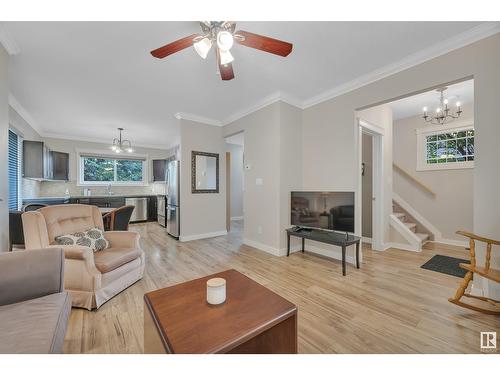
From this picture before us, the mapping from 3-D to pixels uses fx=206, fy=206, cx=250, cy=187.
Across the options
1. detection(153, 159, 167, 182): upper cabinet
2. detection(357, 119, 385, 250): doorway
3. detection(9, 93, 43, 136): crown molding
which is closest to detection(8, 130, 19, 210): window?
detection(9, 93, 43, 136): crown molding

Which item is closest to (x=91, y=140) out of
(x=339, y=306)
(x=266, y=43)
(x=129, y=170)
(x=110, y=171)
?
(x=110, y=171)

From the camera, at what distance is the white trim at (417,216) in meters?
4.21

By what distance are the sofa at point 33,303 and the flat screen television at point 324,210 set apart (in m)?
2.78

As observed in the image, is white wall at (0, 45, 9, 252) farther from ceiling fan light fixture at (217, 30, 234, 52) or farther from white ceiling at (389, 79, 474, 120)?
white ceiling at (389, 79, 474, 120)

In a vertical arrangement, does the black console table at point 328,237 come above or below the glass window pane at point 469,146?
below

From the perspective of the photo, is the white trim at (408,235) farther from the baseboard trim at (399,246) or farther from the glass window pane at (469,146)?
the glass window pane at (469,146)

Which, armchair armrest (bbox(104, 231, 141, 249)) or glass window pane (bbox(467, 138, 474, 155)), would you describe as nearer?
armchair armrest (bbox(104, 231, 141, 249))

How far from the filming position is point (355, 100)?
9.62ft

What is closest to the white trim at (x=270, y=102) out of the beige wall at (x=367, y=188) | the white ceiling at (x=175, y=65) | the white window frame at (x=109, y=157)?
the white ceiling at (x=175, y=65)

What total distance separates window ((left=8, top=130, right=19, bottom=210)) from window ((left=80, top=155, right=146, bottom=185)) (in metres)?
2.22

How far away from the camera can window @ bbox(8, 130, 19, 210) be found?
3.46 metres

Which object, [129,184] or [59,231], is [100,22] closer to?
[59,231]
